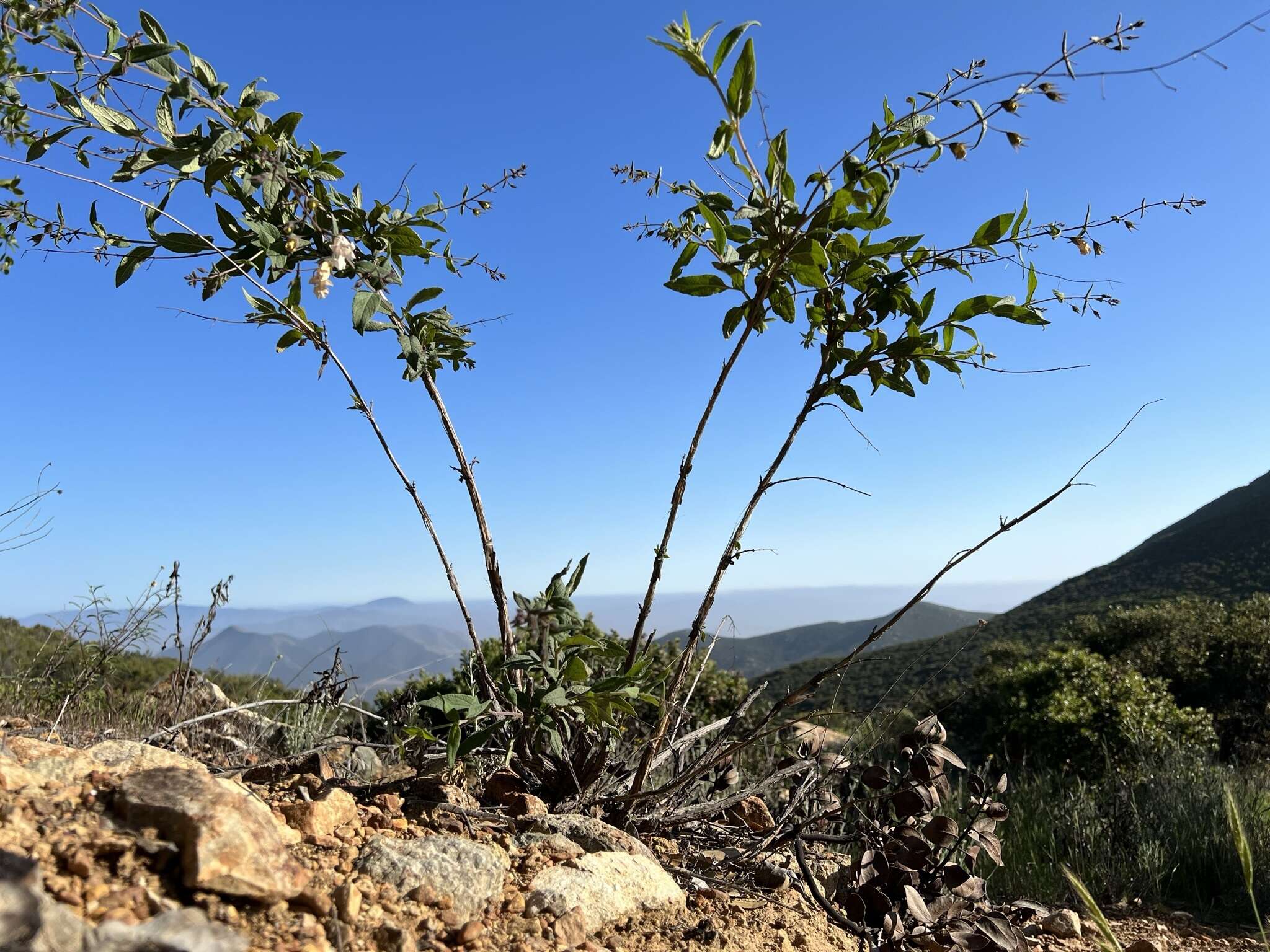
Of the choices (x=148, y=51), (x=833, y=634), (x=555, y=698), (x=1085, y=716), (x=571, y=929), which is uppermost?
(x=148, y=51)

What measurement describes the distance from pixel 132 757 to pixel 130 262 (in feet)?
4.09

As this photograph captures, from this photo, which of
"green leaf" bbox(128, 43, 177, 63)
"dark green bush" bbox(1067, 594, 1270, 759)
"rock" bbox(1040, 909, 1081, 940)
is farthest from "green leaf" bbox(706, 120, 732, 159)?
"dark green bush" bbox(1067, 594, 1270, 759)

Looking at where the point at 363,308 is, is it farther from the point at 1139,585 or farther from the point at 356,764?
the point at 1139,585

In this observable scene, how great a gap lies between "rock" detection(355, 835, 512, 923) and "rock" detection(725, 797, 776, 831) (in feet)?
4.10

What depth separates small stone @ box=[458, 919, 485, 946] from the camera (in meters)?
1.60

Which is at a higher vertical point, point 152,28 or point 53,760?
point 152,28

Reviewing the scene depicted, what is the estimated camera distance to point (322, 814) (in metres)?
1.93

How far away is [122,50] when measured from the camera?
185 centimetres

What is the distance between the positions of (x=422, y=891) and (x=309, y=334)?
153 cm

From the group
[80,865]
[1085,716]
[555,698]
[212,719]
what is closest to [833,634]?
[1085,716]

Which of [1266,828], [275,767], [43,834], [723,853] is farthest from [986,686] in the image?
[43,834]

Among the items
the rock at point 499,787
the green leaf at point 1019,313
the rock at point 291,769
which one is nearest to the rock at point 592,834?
the rock at point 499,787

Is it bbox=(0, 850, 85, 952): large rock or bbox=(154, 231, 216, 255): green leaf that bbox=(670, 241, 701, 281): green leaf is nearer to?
bbox=(154, 231, 216, 255): green leaf

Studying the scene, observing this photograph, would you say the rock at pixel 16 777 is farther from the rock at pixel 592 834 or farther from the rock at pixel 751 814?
the rock at pixel 751 814
